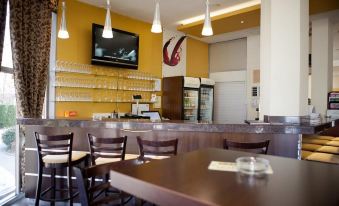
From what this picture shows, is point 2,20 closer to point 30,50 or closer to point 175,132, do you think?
point 30,50

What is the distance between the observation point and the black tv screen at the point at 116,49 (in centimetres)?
535

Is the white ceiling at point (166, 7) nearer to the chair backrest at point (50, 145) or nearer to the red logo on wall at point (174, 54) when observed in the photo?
the red logo on wall at point (174, 54)

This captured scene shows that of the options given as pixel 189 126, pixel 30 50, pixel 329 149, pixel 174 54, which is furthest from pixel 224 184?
pixel 174 54

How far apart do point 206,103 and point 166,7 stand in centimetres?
326

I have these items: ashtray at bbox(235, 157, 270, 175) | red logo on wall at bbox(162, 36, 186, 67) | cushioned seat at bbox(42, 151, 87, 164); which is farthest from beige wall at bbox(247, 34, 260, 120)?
ashtray at bbox(235, 157, 270, 175)

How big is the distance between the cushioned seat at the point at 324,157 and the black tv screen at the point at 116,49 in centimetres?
404

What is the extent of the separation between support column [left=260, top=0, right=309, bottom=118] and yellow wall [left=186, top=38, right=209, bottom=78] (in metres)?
4.32

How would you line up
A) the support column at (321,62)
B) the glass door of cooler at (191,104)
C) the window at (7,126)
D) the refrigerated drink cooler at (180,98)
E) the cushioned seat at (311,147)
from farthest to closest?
the glass door of cooler at (191,104) → the refrigerated drink cooler at (180,98) → the support column at (321,62) → the window at (7,126) → the cushioned seat at (311,147)

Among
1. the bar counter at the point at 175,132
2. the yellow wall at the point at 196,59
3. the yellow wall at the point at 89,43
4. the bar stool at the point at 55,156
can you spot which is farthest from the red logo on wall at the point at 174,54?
the bar stool at the point at 55,156

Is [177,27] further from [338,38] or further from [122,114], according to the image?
[338,38]

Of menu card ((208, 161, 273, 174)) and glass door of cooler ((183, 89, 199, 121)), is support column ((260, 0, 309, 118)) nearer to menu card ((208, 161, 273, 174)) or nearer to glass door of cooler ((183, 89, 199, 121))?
menu card ((208, 161, 273, 174))

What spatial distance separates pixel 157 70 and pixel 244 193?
5985mm

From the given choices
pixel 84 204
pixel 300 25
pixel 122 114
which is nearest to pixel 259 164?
pixel 84 204

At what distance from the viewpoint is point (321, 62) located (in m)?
6.16
